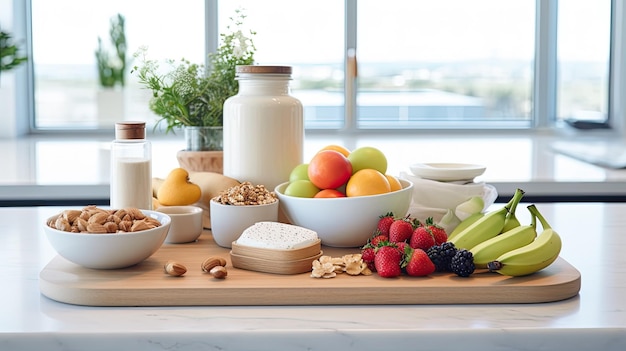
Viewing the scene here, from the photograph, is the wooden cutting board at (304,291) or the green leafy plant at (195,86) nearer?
the wooden cutting board at (304,291)

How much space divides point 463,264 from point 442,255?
4 cm

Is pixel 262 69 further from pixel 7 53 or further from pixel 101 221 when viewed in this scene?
pixel 7 53

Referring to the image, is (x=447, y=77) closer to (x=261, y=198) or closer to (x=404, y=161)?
(x=404, y=161)

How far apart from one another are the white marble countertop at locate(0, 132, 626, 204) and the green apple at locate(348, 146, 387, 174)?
1.08 metres

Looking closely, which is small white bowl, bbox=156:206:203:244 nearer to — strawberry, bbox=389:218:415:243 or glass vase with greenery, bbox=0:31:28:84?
strawberry, bbox=389:218:415:243

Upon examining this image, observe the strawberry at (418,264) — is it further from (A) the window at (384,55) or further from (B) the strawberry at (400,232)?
(A) the window at (384,55)

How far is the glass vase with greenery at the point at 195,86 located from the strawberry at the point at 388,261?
0.62 meters

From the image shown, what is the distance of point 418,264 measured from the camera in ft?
3.51

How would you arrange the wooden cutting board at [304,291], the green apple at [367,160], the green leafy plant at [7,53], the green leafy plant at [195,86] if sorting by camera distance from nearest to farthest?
the wooden cutting board at [304,291] → the green apple at [367,160] → the green leafy plant at [195,86] → the green leafy plant at [7,53]

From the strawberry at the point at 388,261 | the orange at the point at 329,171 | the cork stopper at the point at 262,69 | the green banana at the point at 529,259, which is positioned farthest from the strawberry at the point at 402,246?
the cork stopper at the point at 262,69

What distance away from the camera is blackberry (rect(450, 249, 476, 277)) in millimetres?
1068

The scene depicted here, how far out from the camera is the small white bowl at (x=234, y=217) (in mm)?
1266

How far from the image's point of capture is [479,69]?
13.5 feet

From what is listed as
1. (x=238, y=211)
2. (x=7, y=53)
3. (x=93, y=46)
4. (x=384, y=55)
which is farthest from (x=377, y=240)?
(x=93, y=46)
